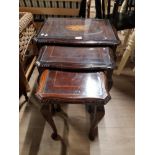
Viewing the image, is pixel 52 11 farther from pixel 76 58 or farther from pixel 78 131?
pixel 78 131

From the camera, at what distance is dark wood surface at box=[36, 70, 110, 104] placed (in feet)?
3.29

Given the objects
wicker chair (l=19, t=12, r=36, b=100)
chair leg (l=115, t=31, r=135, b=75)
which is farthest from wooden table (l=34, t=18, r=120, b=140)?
chair leg (l=115, t=31, r=135, b=75)

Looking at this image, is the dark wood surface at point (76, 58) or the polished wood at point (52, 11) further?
the polished wood at point (52, 11)

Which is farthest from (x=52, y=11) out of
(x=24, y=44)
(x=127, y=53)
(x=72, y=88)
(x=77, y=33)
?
(x=72, y=88)

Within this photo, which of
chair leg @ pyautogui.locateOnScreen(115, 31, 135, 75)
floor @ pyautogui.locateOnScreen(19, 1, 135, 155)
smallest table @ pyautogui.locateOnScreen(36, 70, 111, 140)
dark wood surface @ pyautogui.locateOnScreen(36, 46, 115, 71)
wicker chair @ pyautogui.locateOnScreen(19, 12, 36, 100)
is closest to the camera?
smallest table @ pyautogui.locateOnScreen(36, 70, 111, 140)

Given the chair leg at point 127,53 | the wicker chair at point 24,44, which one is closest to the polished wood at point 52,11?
the wicker chair at point 24,44

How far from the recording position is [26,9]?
1.96 metres

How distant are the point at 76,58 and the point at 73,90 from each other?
259 mm

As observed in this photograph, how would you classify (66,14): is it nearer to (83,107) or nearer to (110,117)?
(83,107)

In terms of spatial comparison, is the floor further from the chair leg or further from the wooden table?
the chair leg

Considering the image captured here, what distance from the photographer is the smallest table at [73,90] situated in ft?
3.29

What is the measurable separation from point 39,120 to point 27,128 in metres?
0.10

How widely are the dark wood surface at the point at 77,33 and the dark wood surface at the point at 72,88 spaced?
0.91ft

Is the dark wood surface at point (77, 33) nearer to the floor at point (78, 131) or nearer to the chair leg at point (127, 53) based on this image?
the chair leg at point (127, 53)
